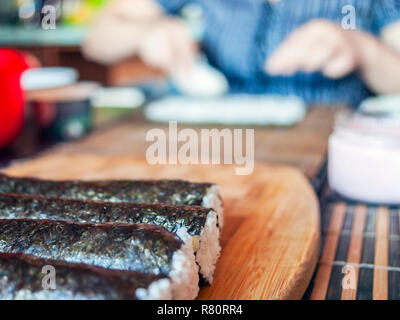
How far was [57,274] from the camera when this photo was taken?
72 cm

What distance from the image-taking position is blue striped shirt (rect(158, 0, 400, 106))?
264 cm

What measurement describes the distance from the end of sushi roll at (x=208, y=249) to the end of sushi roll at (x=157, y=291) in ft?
0.48

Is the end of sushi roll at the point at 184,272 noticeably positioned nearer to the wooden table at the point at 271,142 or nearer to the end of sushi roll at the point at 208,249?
the end of sushi roll at the point at 208,249

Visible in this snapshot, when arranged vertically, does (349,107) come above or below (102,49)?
below

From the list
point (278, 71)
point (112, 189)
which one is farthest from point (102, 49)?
point (112, 189)

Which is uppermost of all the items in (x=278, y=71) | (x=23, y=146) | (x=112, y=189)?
(x=278, y=71)

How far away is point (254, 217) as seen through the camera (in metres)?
1.20

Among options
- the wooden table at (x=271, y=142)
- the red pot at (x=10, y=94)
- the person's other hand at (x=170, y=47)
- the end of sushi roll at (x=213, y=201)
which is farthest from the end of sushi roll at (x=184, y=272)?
the person's other hand at (x=170, y=47)

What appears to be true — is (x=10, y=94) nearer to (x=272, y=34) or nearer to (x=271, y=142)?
(x=271, y=142)

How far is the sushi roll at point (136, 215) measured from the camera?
0.86m

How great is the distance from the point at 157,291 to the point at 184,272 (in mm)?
73

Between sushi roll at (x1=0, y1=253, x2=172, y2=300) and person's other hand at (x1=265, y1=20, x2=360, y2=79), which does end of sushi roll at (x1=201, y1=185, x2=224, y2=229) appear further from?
person's other hand at (x1=265, y1=20, x2=360, y2=79)
